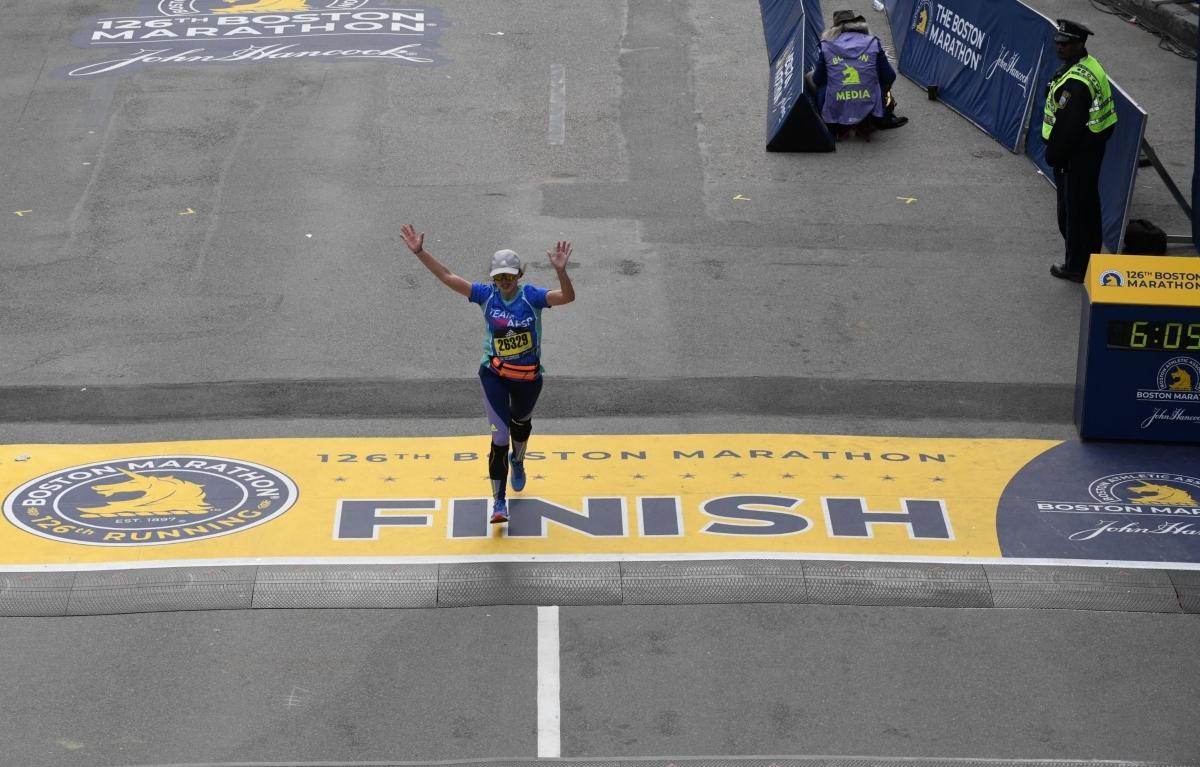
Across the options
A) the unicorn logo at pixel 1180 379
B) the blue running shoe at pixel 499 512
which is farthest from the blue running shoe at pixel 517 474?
the unicorn logo at pixel 1180 379

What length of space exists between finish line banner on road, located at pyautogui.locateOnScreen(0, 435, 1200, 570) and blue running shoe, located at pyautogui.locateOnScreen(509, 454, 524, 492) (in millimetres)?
88

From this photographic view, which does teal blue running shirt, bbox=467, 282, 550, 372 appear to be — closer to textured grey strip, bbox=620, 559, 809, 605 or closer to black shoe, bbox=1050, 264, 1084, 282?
textured grey strip, bbox=620, 559, 809, 605

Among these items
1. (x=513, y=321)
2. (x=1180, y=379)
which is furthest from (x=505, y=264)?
(x=1180, y=379)

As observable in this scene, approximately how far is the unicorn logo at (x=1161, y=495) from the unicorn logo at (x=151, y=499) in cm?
655

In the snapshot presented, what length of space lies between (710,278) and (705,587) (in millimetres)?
5088

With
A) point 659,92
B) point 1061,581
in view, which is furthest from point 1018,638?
point 659,92

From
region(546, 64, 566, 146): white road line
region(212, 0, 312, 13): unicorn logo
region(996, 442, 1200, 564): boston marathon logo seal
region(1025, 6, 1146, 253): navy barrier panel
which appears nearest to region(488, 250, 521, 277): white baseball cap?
region(996, 442, 1200, 564): boston marathon logo seal

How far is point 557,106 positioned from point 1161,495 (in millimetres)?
9678

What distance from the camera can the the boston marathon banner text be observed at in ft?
47.3

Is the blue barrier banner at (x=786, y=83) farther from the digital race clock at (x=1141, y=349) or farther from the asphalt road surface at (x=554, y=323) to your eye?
the digital race clock at (x=1141, y=349)

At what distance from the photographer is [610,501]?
10336 millimetres

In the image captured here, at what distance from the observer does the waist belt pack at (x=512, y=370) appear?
948cm

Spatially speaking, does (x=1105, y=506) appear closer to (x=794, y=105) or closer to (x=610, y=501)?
(x=610, y=501)

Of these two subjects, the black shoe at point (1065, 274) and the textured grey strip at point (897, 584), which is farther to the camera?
the black shoe at point (1065, 274)
